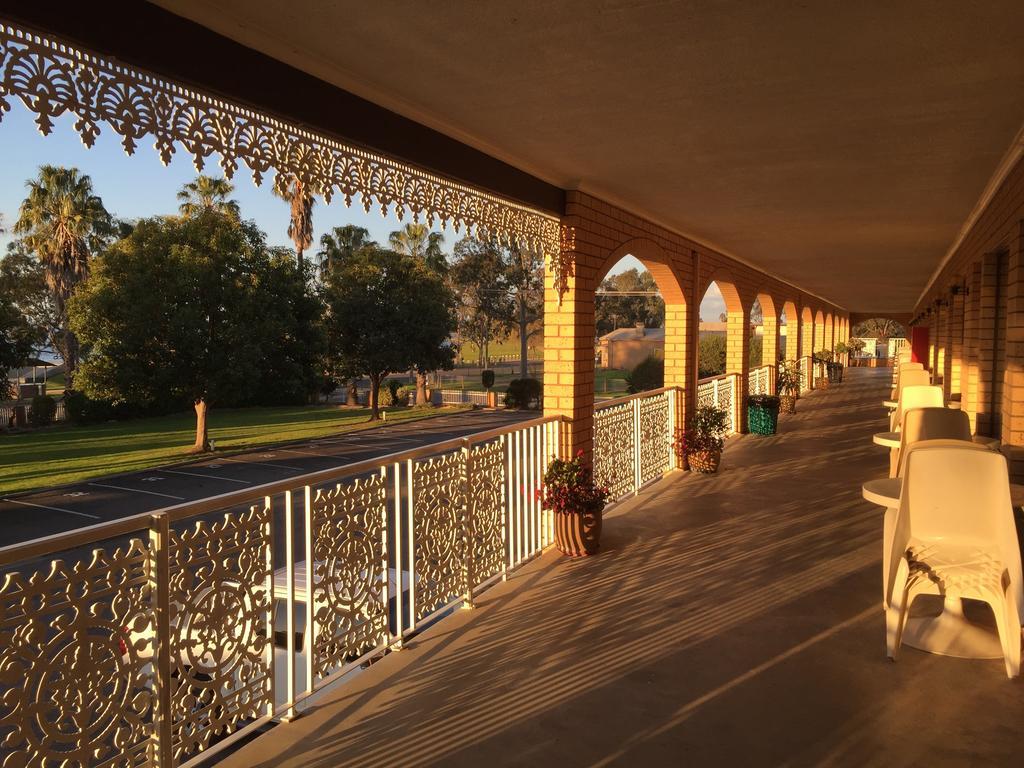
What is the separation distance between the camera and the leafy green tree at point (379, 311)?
2384cm

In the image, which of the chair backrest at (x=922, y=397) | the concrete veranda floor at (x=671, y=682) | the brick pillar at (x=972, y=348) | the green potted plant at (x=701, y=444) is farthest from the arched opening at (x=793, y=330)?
the concrete veranda floor at (x=671, y=682)

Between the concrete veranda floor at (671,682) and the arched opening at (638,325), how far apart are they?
2.26 m

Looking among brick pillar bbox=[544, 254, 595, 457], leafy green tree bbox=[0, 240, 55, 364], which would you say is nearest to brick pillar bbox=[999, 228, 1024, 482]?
brick pillar bbox=[544, 254, 595, 457]

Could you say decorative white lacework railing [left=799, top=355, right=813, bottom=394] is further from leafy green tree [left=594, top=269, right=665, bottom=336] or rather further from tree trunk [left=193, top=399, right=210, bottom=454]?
leafy green tree [left=594, top=269, right=665, bottom=336]

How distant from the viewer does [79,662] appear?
1.96m

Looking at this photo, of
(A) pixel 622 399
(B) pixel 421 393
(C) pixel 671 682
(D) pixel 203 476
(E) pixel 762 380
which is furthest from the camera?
(B) pixel 421 393

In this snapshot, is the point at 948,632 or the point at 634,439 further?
the point at 634,439

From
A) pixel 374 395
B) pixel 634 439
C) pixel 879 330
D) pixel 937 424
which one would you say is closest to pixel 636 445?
pixel 634 439

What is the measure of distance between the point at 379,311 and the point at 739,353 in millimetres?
14967

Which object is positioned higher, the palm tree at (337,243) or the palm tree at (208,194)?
the palm tree at (208,194)

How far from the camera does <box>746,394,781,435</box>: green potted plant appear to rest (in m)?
10.7

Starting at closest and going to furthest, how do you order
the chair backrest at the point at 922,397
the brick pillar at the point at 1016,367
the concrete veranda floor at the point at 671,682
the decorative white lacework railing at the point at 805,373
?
the concrete veranda floor at the point at 671,682 → the brick pillar at the point at 1016,367 → the chair backrest at the point at 922,397 → the decorative white lacework railing at the point at 805,373

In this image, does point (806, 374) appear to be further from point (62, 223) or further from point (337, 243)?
point (62, 223)

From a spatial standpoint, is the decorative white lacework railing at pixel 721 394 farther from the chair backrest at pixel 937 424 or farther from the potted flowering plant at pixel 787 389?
the chair backrest at pixel 937 424
